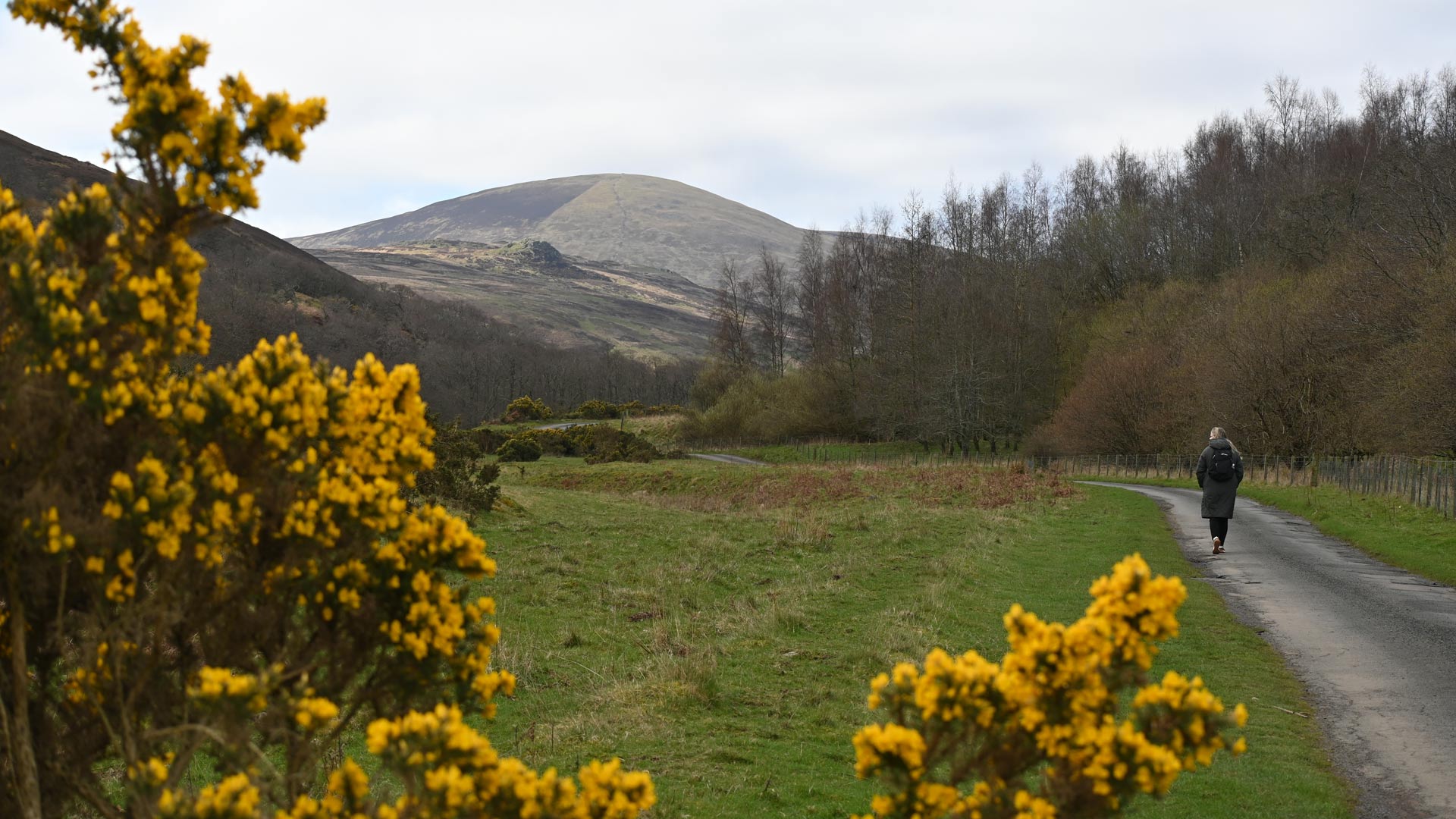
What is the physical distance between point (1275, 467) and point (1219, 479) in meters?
25.2

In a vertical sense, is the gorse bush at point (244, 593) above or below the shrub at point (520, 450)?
above

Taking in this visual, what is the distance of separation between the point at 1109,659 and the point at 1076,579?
49.3 feet

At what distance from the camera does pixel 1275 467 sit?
40.6m

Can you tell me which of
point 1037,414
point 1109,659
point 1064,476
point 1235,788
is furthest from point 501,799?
point 1037,414

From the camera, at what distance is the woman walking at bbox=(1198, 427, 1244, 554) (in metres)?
18.6

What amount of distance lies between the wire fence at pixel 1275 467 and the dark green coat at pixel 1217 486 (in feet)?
9.77

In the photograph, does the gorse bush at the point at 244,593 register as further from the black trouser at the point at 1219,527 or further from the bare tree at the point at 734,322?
the bare tree at the point at 734,322

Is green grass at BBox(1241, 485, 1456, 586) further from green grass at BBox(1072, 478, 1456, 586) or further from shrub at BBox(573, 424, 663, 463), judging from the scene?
shrub at BBox(573, 424, 663, 463)

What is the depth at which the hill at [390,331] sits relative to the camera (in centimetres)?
6619

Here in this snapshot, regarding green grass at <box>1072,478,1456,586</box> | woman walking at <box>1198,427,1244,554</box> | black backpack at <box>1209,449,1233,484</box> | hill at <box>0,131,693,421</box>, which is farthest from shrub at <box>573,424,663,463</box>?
black backpack at <box>1209,449,1233,484</box>

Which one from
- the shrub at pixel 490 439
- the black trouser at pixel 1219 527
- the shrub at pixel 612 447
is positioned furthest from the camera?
the shrub at pixel 490 439

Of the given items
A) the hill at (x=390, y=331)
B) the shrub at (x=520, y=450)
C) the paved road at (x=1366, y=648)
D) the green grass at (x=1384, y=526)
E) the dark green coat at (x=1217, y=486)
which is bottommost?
the shrub at (x=520, y=450)

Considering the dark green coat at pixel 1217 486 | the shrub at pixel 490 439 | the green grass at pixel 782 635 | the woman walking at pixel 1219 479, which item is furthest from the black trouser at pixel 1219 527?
the shrub at pixel 490 439

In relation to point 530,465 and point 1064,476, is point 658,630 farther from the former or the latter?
point 530,465
